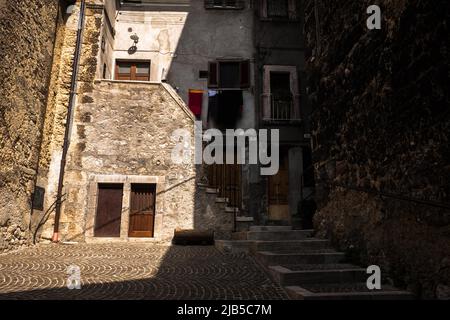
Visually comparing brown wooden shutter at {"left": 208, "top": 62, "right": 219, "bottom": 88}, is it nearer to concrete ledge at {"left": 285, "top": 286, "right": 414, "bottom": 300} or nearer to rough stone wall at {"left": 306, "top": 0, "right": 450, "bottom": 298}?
rough stone wall at {"left": 306, "top": 0, "right": 450, "bottom": 298}

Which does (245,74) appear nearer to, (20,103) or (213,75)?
(213,75)

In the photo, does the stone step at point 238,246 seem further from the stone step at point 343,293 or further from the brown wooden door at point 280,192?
the brown wooden door at point 280,192

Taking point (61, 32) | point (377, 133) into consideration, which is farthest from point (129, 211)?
point (377, 133)

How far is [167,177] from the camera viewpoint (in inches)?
396

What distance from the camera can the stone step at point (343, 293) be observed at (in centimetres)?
353

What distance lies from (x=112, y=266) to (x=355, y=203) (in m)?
4.16

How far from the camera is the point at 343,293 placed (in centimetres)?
360

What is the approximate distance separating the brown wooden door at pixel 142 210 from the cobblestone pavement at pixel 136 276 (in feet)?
7.92

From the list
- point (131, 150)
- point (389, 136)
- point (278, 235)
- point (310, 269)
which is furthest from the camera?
point (131, 150)

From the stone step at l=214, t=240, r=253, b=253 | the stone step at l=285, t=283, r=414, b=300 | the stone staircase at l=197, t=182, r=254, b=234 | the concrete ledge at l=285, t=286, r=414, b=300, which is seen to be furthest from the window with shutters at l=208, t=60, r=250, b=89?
the concrete ledge at l=285, t=286, r=414, b=300

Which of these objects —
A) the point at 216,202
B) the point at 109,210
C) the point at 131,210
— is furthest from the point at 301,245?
the point at 109,210

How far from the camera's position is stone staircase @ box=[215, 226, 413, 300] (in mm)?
3701

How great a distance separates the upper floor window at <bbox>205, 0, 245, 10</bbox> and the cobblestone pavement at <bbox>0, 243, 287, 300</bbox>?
32.9 ft

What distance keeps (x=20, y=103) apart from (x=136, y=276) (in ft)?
18.0
